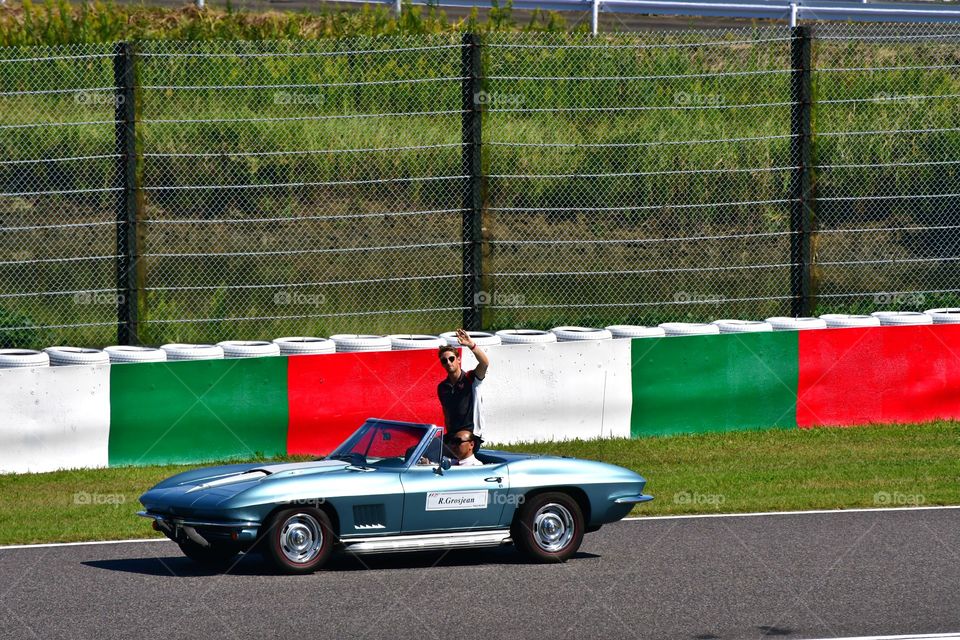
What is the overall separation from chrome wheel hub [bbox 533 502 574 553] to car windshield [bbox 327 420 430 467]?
3.27 feet

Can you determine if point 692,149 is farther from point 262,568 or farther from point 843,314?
point 262,568

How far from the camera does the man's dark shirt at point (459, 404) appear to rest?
1142cm

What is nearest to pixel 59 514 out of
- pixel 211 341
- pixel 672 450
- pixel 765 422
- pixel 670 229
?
pixel 211 341

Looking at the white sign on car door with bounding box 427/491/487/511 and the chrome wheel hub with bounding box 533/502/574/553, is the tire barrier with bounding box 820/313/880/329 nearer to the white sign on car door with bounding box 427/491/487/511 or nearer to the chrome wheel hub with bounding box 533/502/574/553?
the chrome wheel hub with bounding box 533/502/574/553

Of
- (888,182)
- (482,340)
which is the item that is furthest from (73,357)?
(888,182)

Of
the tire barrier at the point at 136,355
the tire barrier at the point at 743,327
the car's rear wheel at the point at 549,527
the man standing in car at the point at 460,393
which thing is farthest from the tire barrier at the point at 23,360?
the tire barrier at the point at 743,327

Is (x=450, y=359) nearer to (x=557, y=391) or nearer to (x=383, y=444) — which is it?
(x=383, y=444)

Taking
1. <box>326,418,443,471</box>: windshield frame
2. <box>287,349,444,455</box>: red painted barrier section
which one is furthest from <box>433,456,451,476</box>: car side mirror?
<box>287,349,444,455</box>: red painted barrier section

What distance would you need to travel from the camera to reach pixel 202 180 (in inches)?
790

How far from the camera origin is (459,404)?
11461mm

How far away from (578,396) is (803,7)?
11660mm

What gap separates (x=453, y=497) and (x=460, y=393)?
61.2 inches

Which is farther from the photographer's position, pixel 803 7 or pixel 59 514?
pixel 803 7

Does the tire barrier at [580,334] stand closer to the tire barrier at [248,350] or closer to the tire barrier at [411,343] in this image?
the tire barrier at [411,343]
